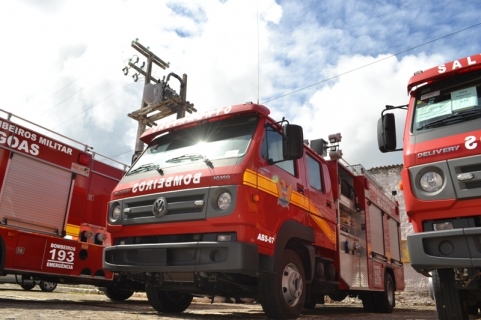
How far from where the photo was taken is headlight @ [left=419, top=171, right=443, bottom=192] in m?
4.08

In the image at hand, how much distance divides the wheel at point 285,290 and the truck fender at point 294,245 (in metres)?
0.15

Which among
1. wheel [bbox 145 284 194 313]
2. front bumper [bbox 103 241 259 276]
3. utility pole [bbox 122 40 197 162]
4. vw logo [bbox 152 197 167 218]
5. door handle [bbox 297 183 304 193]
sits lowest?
wheel [bbox 145 284 194 313]

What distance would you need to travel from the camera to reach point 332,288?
273 inches

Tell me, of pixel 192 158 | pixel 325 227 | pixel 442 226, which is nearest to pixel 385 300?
pixel 325 227

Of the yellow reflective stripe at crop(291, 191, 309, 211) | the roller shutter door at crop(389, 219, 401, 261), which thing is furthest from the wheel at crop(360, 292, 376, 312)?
the yellow reflective stripe at crop(291, 191, 309, 211)

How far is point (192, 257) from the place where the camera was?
473 centimetres

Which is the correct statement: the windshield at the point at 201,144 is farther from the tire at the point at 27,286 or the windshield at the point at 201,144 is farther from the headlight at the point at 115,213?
the tire at the point at 27,286

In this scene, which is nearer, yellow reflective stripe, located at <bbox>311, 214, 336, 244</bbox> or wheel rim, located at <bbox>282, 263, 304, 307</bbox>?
wheel rim, located at <bbox>282, 263, 304, 307</bbox>

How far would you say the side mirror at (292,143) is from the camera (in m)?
5.21

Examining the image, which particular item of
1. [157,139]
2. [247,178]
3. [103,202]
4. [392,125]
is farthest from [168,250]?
[103,202]

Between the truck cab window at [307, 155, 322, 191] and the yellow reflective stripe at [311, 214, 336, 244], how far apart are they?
1.64ft

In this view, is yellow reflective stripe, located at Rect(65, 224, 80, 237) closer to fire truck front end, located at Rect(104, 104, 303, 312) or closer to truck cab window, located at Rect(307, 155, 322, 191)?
fire truck front end, located at Rect(104, 104, 303, 312)

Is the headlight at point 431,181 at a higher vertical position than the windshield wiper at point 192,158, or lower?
lower

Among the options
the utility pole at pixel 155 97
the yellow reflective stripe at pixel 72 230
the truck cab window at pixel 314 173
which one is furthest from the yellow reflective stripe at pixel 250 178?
the utility pole at pixel 155 97
